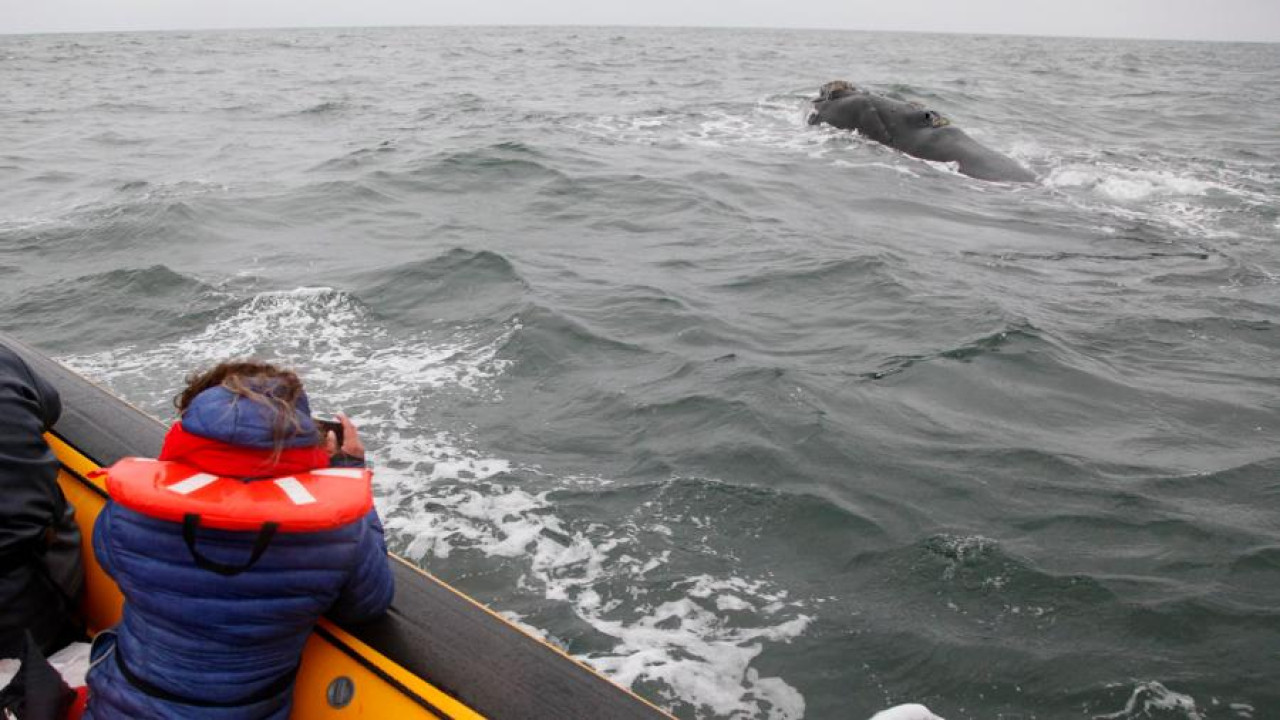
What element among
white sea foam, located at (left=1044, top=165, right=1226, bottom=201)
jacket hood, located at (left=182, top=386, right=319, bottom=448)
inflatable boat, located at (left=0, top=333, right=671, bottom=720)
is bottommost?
white sea foam, located at (left=1044, top=165, right=1226, bottom=201)

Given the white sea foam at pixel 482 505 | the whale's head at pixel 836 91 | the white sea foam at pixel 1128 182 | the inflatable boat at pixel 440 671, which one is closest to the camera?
the inflatable boat at pixel 440 671

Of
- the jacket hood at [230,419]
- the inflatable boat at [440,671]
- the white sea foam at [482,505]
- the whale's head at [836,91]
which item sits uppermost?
the whale's head at [836,91]

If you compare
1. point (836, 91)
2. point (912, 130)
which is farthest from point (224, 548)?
point (836, 91)

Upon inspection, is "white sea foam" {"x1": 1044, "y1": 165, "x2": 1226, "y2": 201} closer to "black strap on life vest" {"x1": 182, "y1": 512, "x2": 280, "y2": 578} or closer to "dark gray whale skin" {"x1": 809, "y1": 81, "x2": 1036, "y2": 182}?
"dark gray whale skin" {"x1": 809, "y1": 81, "x2": 1036, "y2": 182}

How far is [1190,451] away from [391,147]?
14875mm

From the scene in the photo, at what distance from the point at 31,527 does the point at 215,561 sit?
0.97m

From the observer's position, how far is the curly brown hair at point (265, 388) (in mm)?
2529

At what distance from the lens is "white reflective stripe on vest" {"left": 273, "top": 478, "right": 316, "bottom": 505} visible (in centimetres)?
248

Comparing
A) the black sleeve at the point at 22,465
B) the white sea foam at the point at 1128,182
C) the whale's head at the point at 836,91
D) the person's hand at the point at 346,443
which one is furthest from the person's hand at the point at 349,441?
the whale's head at the point at 836,91

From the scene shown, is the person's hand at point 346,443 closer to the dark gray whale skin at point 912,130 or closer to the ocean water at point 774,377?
the ocean water at point 774,377

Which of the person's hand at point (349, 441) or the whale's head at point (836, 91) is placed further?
the whale's head at point (836, 91)

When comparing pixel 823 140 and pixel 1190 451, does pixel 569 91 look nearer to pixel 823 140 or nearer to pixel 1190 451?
pixel 823 140

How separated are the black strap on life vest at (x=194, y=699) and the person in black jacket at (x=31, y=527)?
1.74 ft

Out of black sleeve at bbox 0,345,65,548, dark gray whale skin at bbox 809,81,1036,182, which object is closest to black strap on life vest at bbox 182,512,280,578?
black sleeve at bbox 0,345,65,548
